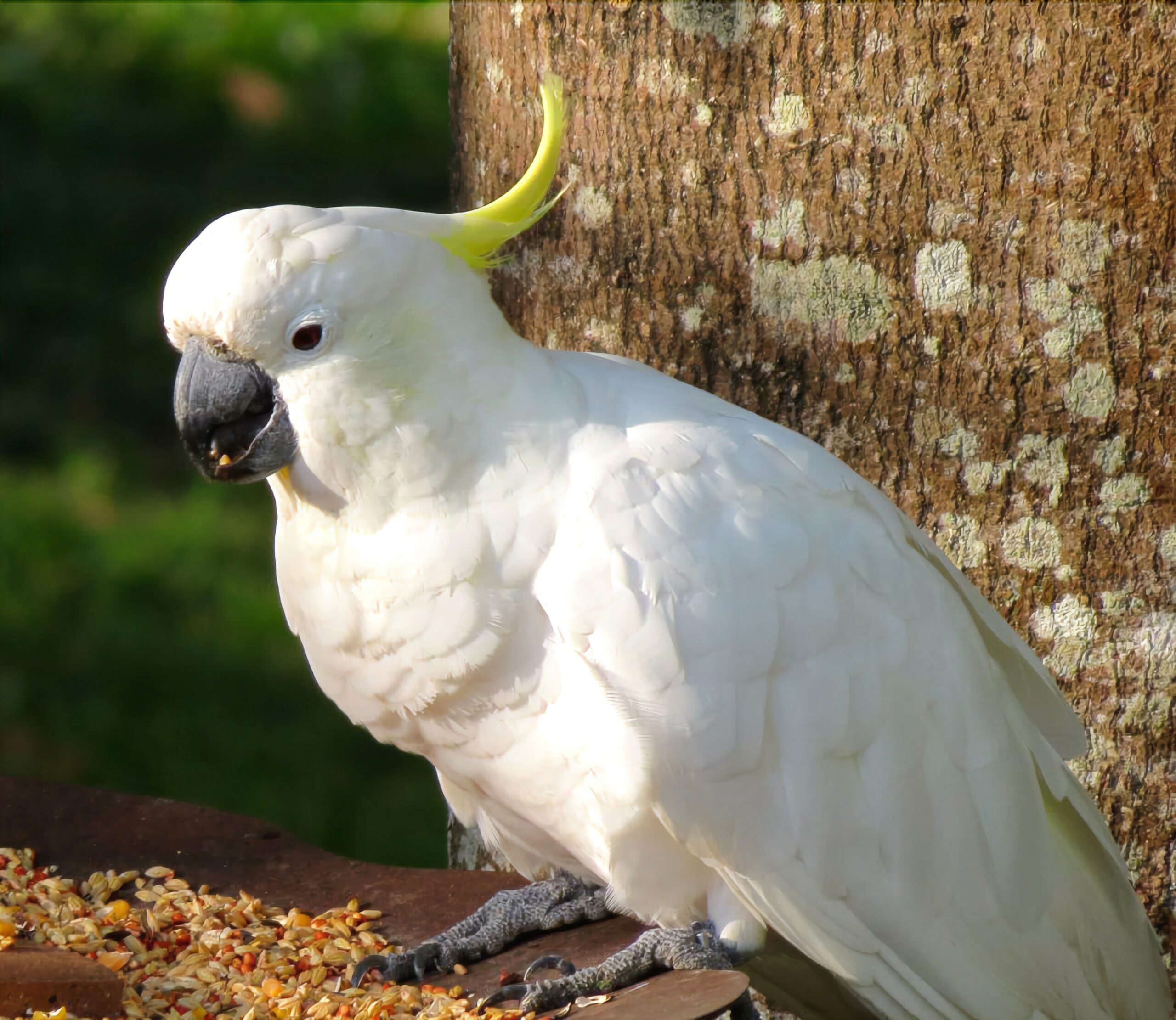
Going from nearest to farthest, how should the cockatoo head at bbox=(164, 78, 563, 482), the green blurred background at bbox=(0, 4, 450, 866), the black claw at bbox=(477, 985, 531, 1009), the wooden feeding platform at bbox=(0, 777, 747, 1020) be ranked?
the cockatoo head at bbox=(164, 78, 563, 482) < the black claw at bbox=(477, 985, 531, 1009) < the wooden feeding platform at bbox=(0, 777, 747, 1020) < the green blurred background at bbox=(0, 4, 450, 866)

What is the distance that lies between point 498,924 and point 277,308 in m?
0.96

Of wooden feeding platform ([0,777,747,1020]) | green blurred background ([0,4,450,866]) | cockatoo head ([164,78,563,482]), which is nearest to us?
cockatoo head ([164,78,563,482])

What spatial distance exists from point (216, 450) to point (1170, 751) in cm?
153

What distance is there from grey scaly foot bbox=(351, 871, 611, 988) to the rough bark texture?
2.66ft

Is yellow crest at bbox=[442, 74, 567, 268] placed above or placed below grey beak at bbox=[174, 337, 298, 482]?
above

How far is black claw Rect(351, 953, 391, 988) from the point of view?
193 cm

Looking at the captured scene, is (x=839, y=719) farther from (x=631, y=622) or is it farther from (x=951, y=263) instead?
(x=951, y=263)

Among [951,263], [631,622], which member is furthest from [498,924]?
[951,263]

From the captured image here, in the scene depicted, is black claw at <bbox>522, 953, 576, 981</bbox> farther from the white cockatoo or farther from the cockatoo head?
the cockatoo head

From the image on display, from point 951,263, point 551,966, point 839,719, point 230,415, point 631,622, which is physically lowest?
point 551,966

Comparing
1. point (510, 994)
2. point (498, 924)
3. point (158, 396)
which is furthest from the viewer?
point (158, 396)

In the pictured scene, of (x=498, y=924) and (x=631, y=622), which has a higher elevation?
(x=631, y=622)

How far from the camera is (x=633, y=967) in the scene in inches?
77.2

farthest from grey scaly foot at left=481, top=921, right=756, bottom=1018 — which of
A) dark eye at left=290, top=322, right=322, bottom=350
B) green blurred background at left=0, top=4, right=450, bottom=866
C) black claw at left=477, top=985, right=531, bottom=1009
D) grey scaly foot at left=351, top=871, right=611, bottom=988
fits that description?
green blurred background at left=0, top=4, right=450, bottom=866
